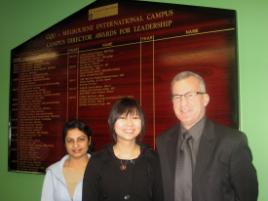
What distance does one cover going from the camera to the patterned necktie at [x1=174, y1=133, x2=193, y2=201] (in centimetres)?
147

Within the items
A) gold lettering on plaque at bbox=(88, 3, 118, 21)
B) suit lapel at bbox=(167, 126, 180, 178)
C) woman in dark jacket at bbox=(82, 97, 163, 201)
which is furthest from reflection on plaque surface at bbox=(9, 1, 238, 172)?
woman in dark jacket at bbox=(82, 97, 163, 201)

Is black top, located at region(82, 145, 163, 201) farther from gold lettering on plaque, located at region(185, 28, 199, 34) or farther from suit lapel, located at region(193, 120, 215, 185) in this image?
gold lettering on plaque, located at region(185, 28, 199, 34)

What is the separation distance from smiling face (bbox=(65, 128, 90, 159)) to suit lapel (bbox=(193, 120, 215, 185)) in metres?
0.71

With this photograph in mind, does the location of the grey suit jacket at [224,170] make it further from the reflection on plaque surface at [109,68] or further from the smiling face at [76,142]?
the smiling face at [76,142]

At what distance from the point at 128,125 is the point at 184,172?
33 cm

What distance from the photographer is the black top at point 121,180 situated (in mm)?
1573

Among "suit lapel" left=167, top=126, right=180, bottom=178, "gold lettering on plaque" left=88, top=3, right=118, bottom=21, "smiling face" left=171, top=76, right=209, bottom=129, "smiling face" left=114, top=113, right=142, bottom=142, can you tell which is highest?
"gold lettering on plaque" left=88, top=3, right=118, bottom=21

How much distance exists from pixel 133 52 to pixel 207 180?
3.49 feet

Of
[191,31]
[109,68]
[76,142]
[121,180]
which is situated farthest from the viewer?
[109,68]

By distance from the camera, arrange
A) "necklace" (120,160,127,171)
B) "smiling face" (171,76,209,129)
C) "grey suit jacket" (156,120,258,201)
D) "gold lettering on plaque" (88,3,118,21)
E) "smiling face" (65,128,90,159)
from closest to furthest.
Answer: "grey suit jacket" (156,120,258,201) → "smiling face" (171,76,209,129) → "necklace" (120,160,127,171) → "smiling face" (65,128,90,159) → "gold lettering on plaque" (88,3,118,21)

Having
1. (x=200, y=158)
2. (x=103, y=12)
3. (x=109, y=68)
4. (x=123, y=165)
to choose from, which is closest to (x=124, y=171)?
(x=123, y=165)

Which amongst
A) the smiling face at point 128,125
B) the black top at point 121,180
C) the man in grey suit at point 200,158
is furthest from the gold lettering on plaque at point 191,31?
the black top at point 121,180

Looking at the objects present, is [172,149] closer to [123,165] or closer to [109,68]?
[123,165]

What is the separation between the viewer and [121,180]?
62.2 inches
